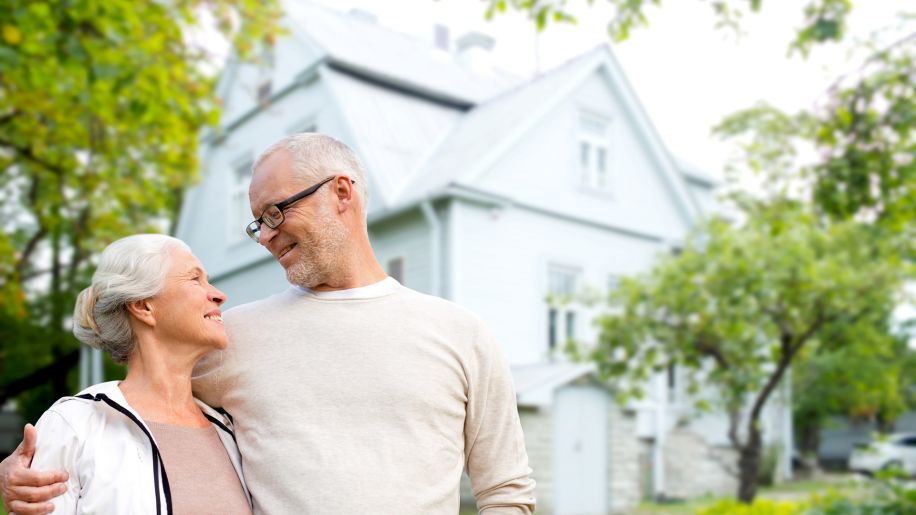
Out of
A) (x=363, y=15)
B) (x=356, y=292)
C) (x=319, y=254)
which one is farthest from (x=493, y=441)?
(x=363, y=15)

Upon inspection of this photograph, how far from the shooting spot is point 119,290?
243cm

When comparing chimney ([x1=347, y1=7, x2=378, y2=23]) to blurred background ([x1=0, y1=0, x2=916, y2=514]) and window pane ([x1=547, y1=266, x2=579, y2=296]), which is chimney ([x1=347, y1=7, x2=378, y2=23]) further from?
window pane ([x1=547, y1=266, x2=579, y2=296])

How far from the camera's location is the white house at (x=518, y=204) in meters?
14.7

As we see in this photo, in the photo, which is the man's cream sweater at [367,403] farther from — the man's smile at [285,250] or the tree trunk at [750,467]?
the tree trunk at [750,467]

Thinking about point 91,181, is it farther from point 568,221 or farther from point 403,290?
point 403,290

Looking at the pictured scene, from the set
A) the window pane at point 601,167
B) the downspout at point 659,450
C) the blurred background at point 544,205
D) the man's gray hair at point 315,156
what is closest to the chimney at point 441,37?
the blurred background at point 544,205

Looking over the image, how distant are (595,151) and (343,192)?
14772 mm

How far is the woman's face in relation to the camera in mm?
2480

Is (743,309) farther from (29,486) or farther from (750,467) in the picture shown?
(29,486)

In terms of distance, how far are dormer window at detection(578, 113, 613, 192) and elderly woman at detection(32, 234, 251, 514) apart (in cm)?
1440

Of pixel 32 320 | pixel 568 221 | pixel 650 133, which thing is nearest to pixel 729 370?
pixel 568 221

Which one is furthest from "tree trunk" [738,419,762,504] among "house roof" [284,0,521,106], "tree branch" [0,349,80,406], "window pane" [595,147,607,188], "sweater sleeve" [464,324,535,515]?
"tree branch" [0,349,80,406]

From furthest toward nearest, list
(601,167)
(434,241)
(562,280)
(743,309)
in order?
(601,167)
(562,280)
(434,241)
(743,309)

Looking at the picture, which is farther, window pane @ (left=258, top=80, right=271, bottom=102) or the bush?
window pane @ (left=258, top=80, right=271, bottom=102)
